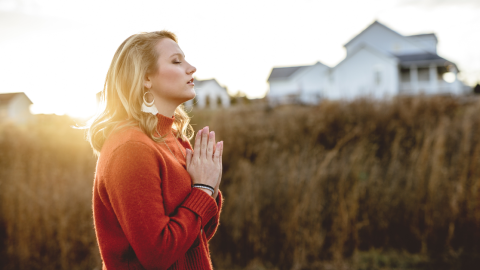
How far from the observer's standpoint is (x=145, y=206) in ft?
3.97

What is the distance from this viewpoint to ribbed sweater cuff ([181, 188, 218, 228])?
4.46 ft

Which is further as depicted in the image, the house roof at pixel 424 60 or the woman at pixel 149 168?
the house roof at pixel 424 60

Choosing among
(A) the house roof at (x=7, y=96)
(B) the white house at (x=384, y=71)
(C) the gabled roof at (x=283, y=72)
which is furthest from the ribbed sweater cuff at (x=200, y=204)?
(C) the gabled roof at (x=283, y=72)

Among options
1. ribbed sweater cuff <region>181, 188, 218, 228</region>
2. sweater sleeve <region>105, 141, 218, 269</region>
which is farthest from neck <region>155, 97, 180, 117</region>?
ribbed sweater cuff <region>181, 188, 218, 228</region>

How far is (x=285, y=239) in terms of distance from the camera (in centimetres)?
454

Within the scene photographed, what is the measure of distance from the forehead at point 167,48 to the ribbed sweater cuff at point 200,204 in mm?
638

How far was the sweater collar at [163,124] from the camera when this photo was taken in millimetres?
1514

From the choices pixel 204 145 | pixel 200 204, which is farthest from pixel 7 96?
pixel 200 204

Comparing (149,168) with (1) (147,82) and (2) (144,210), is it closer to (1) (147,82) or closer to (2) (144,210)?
(2) (144,210)

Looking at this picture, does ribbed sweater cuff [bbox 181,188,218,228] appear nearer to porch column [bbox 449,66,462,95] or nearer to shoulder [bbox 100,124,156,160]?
shoulder [bbox 100,124,156,160]

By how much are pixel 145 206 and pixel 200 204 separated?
25cm

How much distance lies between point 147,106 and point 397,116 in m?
8.91

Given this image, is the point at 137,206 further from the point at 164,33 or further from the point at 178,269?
the point at 164,33

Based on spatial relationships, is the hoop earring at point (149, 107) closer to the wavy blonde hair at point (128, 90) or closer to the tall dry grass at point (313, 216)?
the wavy blonde hair at point (128, 90)
